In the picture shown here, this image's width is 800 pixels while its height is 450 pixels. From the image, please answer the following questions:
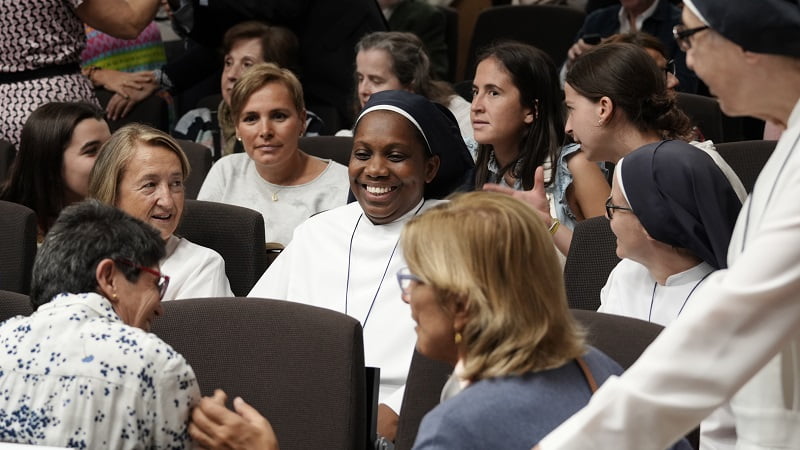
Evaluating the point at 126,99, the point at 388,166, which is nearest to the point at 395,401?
the point at 388,166

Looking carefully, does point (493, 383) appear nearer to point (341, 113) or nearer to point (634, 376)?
point (634, 376)

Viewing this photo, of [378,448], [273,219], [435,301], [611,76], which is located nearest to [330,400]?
[378,448]

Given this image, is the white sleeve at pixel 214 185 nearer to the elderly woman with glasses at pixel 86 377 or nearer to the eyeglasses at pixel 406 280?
the elderly woman with glasses at pixel 86 377

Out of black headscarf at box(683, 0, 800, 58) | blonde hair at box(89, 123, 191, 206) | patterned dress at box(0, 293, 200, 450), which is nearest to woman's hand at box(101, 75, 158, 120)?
blonde hair at box(89, 123, 191, 206)

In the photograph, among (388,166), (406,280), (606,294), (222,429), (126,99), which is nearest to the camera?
(406,280)

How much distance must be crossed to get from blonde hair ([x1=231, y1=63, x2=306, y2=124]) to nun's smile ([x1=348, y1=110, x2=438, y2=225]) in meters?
1.16

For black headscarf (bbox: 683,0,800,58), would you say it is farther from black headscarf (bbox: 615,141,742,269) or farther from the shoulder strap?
black headscarf (bbox: 615,141,742,269)

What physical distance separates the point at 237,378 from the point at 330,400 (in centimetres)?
22

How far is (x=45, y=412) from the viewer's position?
6.20ft

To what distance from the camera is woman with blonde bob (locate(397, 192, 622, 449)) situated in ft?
5.34

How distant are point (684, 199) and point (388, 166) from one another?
97 centimetres

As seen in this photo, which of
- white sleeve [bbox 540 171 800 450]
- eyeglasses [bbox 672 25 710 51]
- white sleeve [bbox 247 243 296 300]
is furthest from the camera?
white sleeve [bbox 247 243 296 300]

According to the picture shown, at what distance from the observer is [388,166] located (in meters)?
3.13

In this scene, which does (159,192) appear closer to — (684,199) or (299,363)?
(299,363)
